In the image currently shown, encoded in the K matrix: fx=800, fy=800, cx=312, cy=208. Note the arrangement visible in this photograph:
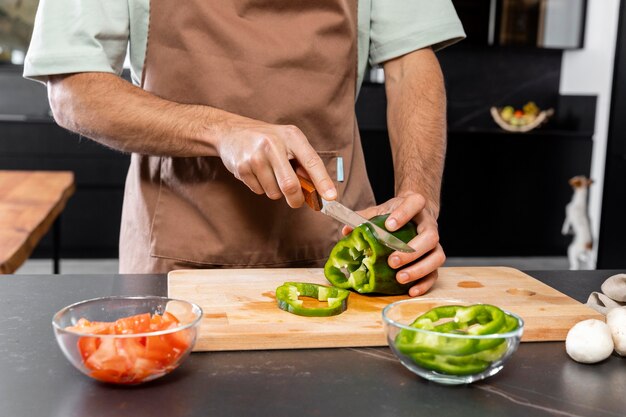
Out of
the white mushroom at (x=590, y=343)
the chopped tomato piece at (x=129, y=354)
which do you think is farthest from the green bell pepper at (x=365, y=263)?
the chopped tomato piece at (x=129, y=354)

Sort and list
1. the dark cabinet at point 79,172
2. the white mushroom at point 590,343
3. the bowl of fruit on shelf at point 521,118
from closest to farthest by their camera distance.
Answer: the white mushroom at point 590,343
the dark cabinet at point 79,172
the bowl of fruit on shelf at point 521,118

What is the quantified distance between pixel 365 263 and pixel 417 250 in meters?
0.10

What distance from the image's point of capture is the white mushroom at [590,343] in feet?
3.34

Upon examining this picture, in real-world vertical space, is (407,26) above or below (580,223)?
above

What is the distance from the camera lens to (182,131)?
1413 millimetres

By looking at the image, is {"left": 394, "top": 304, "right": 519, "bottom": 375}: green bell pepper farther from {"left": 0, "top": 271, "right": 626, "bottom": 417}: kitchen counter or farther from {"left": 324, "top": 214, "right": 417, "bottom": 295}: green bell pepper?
{"left": 324, "top": 214, "right": 417, "bottom": 295}: green bell pepper

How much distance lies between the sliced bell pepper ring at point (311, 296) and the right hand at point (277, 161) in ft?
0.45

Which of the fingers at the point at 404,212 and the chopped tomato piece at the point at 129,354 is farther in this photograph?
the fingers at the point at 404,212

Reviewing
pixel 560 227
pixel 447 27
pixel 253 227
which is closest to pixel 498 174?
pixel 560 227

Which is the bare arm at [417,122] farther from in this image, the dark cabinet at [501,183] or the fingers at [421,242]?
the dark cabinet at [501,183]

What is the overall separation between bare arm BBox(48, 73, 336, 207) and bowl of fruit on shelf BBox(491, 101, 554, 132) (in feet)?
13.2

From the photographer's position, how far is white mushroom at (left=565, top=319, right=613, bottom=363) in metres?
1.02

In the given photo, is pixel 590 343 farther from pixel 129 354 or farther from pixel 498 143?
pixel 498 143

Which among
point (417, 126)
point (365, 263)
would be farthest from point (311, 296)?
point (417, 126)
